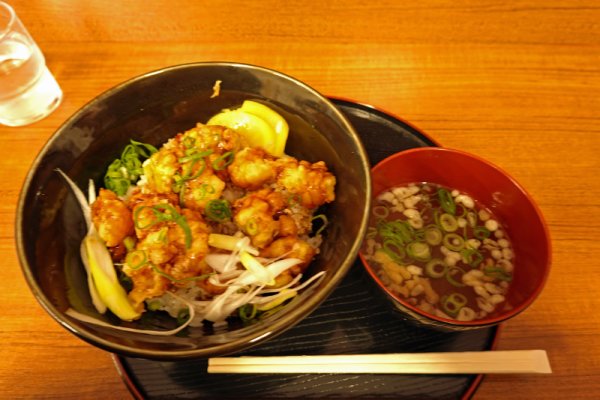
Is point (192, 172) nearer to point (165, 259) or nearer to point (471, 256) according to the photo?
point (165, 259)

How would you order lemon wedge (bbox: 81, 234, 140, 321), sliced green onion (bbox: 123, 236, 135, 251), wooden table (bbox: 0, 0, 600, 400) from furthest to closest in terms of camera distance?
wooden table (bbox: 0, 0, 600, 400) < sliced green onion (bbox: 123, 236, 135, 251) < lemon wedge (bbox: 81, 234, 140, 321)

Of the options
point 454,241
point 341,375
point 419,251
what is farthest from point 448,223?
point 341,375

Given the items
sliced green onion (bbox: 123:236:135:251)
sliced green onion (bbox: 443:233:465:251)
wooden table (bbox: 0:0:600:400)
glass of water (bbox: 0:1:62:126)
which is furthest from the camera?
glass of water (bbox: 0:1:62:126)

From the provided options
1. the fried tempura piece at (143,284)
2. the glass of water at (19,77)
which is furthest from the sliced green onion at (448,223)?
the glass of water at (19,77)

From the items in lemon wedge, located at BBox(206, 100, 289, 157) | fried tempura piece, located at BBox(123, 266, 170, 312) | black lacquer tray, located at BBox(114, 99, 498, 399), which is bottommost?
black lacquer tray, located at BBox(114, 99, 498, 399)

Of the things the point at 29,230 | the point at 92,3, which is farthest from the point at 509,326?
the point at 92,3

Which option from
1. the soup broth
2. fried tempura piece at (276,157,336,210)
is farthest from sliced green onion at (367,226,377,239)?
fried tempura piece at (276,157,336,210)

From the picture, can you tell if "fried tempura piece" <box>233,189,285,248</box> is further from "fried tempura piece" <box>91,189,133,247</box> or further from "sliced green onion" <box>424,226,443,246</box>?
"sliced green onion" <box>424,226,443,246</box>
